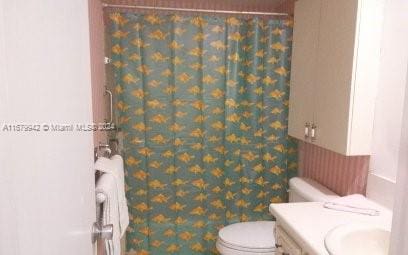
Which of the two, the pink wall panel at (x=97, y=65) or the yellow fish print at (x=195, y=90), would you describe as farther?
the yellow fish print at (x=195, y=90)

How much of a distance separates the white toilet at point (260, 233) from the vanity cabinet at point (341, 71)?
0.32 metres

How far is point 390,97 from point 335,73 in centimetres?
26

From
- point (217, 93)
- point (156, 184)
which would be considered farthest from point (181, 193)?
point (217, 93)

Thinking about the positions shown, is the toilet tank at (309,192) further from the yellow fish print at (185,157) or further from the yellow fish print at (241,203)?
the yellow fish print at (185,157)

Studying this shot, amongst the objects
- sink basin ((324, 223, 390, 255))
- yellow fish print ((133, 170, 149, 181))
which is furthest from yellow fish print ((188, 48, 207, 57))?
sink basin ((324, 223, 390, 255))

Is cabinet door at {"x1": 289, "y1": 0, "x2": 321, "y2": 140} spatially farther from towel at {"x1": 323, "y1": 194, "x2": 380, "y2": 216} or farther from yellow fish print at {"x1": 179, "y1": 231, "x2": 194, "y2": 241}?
yellow fish print at {"x1": 179, "y1": 231, "x2": 194, "y2": 241}

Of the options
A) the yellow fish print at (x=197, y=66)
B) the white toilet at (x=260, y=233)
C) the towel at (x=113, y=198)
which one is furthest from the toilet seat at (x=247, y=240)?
the yellow fish print at (x=197, y=66)

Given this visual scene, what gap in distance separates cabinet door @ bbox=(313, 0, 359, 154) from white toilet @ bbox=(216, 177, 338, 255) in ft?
1.09

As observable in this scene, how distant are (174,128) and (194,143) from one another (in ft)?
0.62

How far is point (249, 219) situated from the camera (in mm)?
2326

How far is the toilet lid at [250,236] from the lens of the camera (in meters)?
1.75

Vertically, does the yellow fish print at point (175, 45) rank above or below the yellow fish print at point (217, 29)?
below

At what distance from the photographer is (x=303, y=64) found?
1.74 metres

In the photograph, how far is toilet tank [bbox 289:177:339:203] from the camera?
5.32ft
